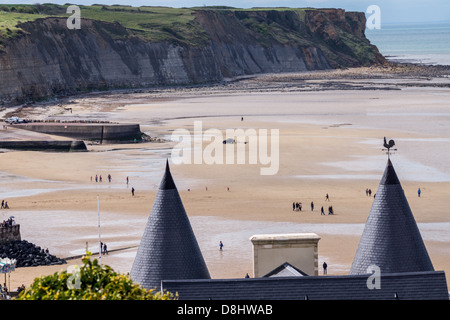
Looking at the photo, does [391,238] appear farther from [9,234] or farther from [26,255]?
[9,234]

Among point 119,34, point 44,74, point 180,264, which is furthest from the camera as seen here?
point 119,34

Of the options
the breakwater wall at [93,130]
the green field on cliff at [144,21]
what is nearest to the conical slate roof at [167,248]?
the breakwater wall at [93,130]

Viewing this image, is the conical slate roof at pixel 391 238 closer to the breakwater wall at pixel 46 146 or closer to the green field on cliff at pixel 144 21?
the breakwater wall at pixel 46 146

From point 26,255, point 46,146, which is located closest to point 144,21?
point 46,146

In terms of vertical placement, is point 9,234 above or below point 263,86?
below
